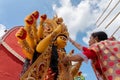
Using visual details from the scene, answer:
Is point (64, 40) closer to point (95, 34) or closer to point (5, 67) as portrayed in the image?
point (95, 34)

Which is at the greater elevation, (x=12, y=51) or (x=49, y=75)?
(x=12, y=51)

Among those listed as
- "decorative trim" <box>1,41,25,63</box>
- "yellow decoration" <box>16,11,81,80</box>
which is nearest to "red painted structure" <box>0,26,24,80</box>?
"decorative trim" <box>1,41,25,63</box>

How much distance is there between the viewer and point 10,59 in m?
5.48

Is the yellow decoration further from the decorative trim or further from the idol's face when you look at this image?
the decorative trim

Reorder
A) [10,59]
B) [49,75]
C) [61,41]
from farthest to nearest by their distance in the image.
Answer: [10,59], [61,41], [49,75]

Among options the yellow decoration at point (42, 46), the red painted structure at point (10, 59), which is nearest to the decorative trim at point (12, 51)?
the red painted structure at point (10, 59)

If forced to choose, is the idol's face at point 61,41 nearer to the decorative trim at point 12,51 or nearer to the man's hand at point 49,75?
the man's hand at point 49,75

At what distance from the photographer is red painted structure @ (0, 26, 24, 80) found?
5263 mm

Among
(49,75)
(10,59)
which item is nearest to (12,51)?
(10,59)

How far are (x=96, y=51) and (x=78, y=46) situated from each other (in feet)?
0.90

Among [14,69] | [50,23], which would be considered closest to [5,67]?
[14,69]

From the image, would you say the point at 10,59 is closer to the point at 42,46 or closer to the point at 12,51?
the point at 12,51

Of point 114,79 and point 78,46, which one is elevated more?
point 78,46

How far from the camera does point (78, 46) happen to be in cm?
268
